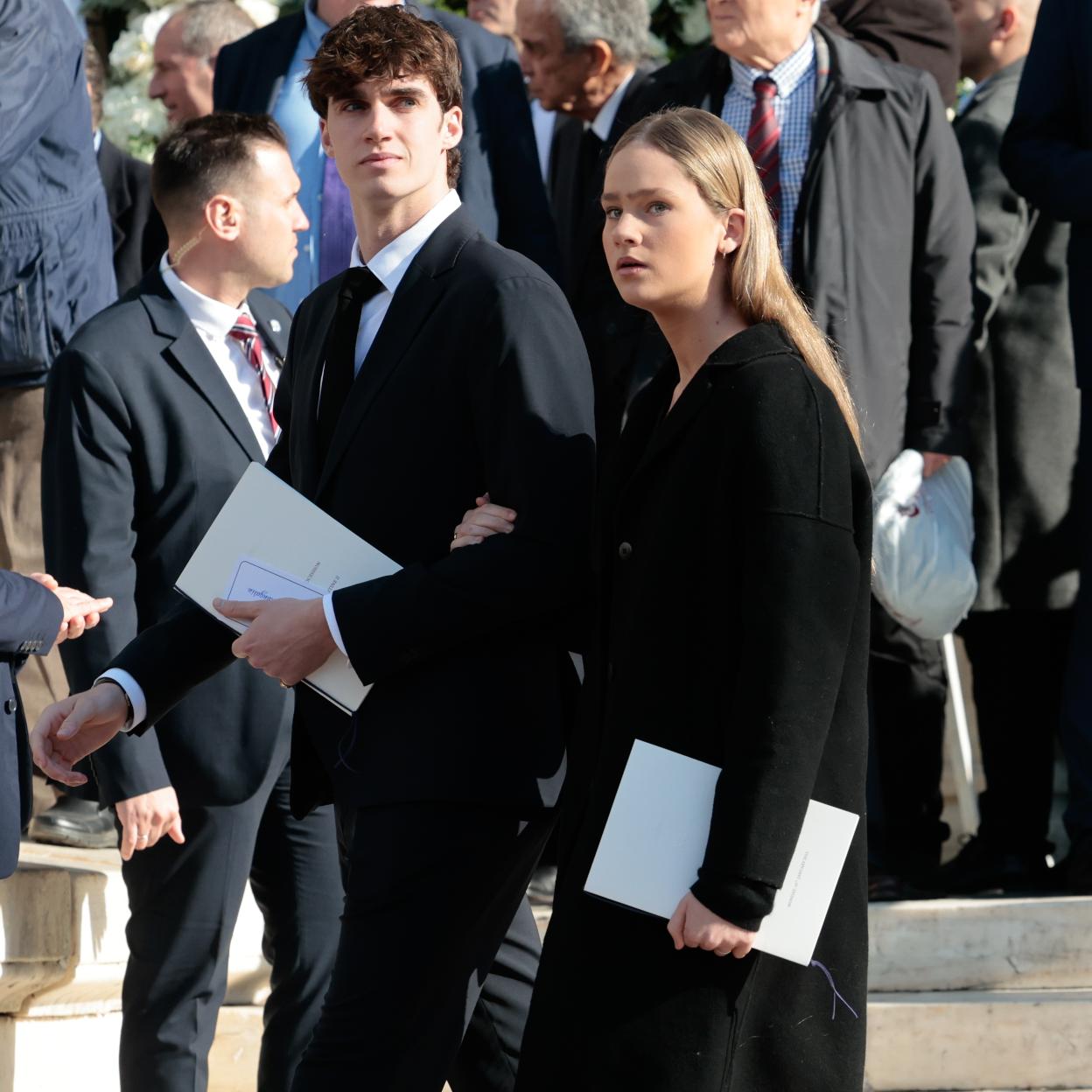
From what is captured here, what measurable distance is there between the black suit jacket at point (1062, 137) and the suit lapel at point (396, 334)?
7.07ft

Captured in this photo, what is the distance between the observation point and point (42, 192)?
15.5 feet

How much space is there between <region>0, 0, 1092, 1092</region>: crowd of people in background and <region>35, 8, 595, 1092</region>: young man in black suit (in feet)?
2.47

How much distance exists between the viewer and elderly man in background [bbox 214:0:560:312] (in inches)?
189

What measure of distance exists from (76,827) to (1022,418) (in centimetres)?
274

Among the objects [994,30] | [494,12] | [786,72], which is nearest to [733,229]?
[786,72]

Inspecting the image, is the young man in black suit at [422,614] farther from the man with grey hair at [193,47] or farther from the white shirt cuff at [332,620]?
the man with grey hair at [193,47]

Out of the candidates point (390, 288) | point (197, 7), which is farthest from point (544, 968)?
point (197, 7)

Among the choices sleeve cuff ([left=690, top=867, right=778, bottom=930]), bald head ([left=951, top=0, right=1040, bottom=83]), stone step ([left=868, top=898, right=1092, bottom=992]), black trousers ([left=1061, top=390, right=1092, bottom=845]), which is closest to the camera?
sleeve cuff ([left=690, top=867, right=778, bottom=930])

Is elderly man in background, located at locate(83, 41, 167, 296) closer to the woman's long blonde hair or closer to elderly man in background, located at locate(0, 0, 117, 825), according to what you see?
elderly man in background, located at locate(0, 0, 117, 825)

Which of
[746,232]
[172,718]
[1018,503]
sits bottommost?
[172,718]

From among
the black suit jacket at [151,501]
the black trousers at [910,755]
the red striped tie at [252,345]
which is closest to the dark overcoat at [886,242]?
the black trousers at [910,755]

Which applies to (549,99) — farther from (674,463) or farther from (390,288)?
(674,463)

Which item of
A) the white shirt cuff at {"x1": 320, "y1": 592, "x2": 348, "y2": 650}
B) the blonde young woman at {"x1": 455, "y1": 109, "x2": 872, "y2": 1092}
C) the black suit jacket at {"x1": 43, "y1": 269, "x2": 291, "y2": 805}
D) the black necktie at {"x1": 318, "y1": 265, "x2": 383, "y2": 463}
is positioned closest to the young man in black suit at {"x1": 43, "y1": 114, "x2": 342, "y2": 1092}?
the black suit jacket at {"x1": 43, "y1": 269, "x2": 291, "y2": 805}

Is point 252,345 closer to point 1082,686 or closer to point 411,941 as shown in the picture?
point 411,941
